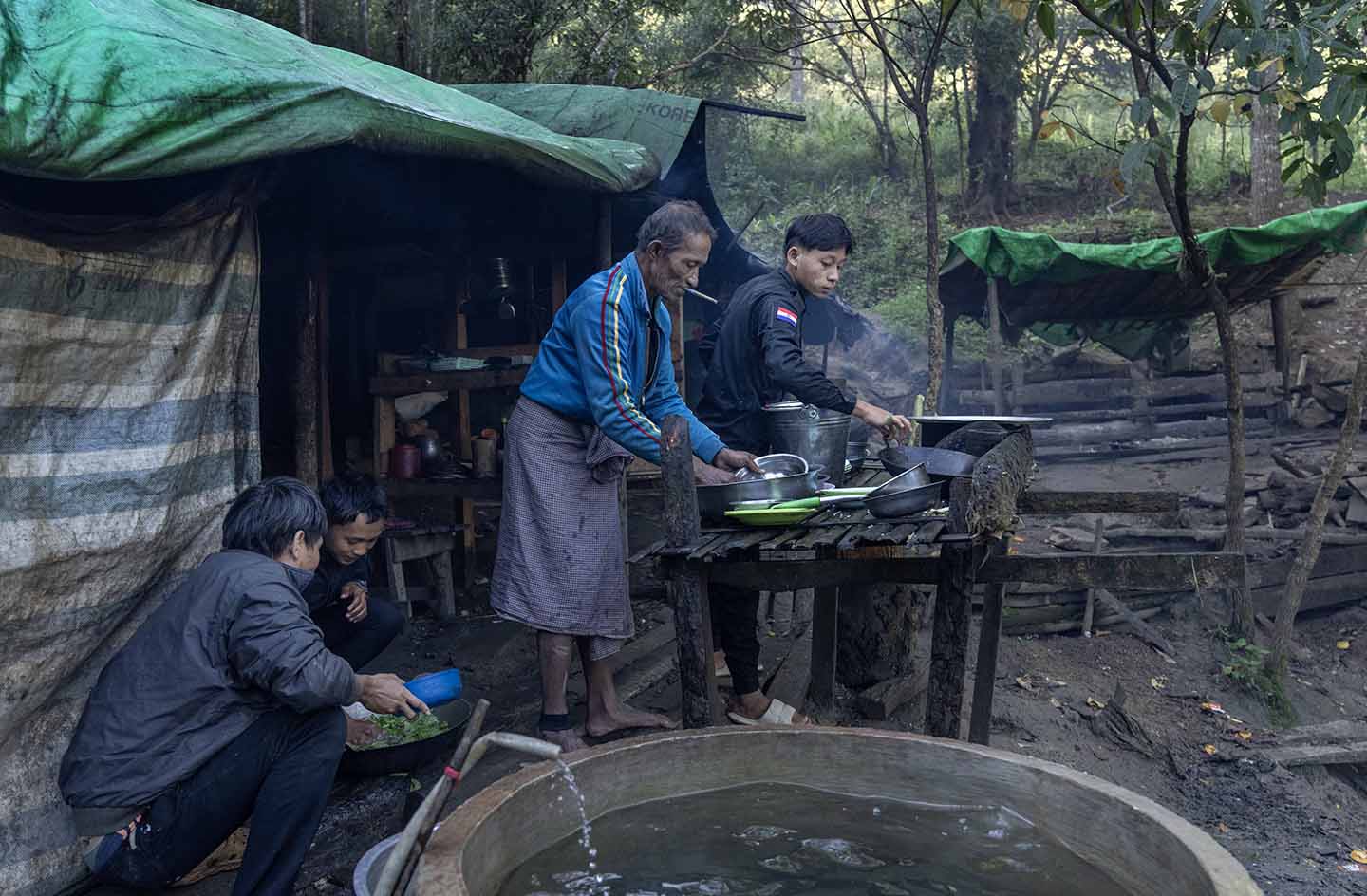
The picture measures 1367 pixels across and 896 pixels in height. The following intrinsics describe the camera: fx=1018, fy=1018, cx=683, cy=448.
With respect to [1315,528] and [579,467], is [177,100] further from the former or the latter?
[1315,528]

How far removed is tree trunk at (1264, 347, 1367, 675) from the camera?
645 cm

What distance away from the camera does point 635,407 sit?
362cm

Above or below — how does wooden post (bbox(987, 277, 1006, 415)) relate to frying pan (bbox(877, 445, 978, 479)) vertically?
above

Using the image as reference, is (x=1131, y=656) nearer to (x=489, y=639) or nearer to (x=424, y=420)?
(x=489, y=639)

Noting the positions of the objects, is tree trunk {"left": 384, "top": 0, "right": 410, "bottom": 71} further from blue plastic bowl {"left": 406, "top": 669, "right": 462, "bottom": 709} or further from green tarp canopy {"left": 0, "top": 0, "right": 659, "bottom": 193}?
blue plastic bowl {"left": 406, "top": 669, "right": 462, "bottom": 709}

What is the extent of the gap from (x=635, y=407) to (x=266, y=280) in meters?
3.51

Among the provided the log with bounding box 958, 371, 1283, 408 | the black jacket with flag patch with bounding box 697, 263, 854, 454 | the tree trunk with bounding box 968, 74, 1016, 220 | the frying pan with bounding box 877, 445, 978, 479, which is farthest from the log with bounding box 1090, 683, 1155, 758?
the tree trunk with bounding box 968, 74, 1016, 220

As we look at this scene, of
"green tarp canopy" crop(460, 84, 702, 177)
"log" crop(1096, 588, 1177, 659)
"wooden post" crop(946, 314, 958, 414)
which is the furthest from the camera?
"wooden post" crop(946, 314, 958, 414)

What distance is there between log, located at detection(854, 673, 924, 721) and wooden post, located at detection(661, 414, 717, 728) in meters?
1.48

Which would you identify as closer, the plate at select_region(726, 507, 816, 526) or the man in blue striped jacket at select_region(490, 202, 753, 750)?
the plate at select_region(726, 507, 816, 526)

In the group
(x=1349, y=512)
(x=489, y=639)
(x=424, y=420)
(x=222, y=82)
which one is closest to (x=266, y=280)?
(x=424, y=420)

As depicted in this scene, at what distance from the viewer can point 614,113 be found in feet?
22.5

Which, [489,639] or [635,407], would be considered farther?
[489,639]

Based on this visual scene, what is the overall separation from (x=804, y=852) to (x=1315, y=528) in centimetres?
541
